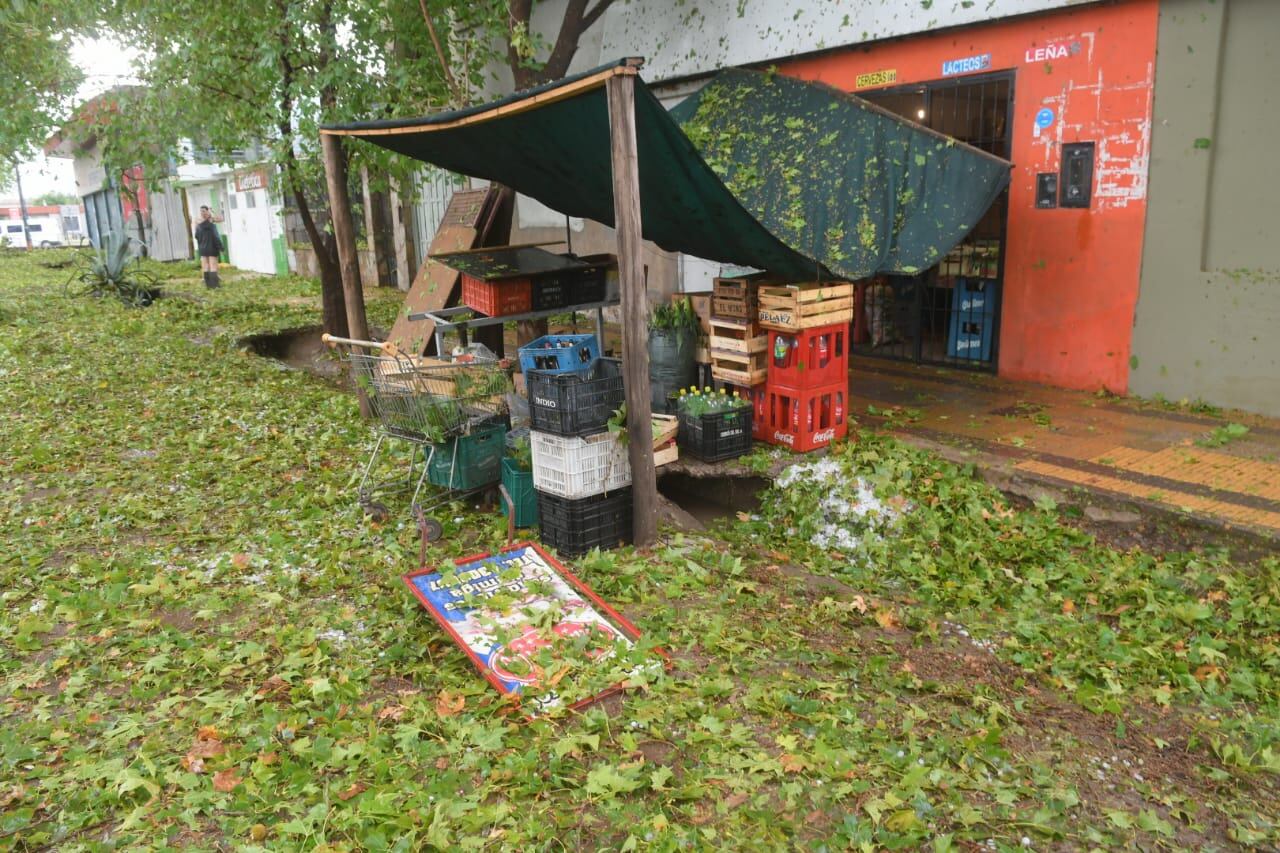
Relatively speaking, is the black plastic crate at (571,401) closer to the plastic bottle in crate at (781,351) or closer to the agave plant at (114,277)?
the plastic bottle in crate at (781,351)

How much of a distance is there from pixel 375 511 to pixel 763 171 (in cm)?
441

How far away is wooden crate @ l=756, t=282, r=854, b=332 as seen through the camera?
666 centimetres

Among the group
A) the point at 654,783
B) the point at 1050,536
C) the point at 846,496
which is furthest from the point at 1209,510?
the point at 654,783

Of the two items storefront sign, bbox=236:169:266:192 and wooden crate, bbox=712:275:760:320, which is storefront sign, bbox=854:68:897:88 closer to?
wooden crate, bbox=712:275:760:320

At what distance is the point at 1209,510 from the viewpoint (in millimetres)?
5371

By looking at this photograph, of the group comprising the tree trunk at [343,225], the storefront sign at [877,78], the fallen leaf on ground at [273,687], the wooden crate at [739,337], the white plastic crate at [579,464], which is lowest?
the fallen leaf on ground at [273,687]

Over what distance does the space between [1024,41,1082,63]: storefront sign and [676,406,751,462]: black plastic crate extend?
179 inches

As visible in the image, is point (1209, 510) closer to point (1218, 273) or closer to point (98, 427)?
point (1218, 273)

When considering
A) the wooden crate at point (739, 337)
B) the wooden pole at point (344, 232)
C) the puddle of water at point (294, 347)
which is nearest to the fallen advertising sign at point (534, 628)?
the wooden crate at point (739, 337)

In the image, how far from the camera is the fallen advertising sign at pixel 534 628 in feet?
13.1

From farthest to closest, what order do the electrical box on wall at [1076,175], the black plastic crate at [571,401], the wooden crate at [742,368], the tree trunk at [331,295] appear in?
1. the tree trunk at [331,295]
2. the electrical box on wall at [1076,175]
3. the wooden crate at [742,368]
4. the black plastic crate at [571,401]

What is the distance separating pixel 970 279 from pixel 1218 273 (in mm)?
2475

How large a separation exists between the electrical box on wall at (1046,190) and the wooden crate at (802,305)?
2.78m

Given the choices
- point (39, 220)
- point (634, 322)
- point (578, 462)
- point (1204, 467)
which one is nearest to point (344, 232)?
point (634, 322)
